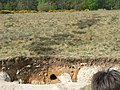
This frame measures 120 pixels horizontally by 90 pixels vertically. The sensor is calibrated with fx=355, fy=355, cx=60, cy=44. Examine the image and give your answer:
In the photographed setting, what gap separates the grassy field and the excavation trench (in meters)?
0.58

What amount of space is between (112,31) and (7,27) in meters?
8.22

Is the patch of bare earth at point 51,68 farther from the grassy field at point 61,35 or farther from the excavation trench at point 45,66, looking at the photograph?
the grassy field at point 61,35

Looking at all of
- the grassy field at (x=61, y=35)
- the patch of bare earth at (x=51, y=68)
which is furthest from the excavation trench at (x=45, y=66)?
the grassy field at (x=61, y=35)

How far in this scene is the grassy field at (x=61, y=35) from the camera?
64.4 feet

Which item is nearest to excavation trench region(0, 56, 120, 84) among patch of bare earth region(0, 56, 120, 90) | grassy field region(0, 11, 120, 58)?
patch of bare earth region(0, 56, 120, 90)

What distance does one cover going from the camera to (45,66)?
1808cm

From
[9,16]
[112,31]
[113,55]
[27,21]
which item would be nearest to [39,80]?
[113,55]

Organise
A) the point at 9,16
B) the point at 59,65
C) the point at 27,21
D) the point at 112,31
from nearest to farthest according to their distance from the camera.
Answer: the point at 59,65 → the point at 112,31 → the point at 27,21 → the point at 9,16

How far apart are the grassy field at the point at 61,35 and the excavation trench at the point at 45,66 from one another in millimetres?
584

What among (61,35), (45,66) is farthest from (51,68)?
(61,35)

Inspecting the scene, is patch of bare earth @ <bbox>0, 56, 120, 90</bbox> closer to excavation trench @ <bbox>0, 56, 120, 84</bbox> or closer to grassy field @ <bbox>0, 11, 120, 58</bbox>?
excavation trench @ <bbox>0, 56, 120, 84</bbox>

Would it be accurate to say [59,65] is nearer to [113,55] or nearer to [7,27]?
[113,55]

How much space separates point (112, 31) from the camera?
2586 cm

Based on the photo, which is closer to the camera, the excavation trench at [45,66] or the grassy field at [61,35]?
the excavation trench at [45,66]
